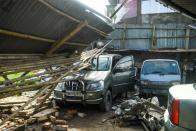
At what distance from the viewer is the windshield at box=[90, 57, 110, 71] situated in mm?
12436

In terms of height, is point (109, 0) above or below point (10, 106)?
above

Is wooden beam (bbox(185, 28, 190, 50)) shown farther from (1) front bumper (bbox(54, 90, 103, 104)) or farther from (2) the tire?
(1) front bumper (bbox(54, 90, 103, 104))

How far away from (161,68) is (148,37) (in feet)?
25.9

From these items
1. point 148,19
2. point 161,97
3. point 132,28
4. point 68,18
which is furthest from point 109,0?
point 68,18

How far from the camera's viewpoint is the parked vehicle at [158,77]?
12939 millimetres

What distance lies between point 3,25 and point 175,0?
164 inches

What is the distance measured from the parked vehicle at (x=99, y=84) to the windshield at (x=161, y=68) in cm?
95

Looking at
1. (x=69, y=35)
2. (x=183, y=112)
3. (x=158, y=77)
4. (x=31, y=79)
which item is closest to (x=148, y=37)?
(x=158, y=77)

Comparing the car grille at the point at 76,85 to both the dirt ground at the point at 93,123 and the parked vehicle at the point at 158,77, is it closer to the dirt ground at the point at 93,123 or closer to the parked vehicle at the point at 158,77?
the dirt ground at the point at 93,123

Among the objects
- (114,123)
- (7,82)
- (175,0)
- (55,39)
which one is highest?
(175,0)

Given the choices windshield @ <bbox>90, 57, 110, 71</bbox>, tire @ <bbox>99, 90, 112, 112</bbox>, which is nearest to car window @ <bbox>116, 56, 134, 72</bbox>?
windshield @ <bbox>90, 57, 110, 71</bbox>

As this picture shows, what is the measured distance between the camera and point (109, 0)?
109 ft

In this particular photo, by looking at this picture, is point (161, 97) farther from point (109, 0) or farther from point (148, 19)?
point (109, 0)

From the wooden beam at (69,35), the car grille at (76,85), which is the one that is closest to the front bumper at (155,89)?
the car grille at (76,85)
